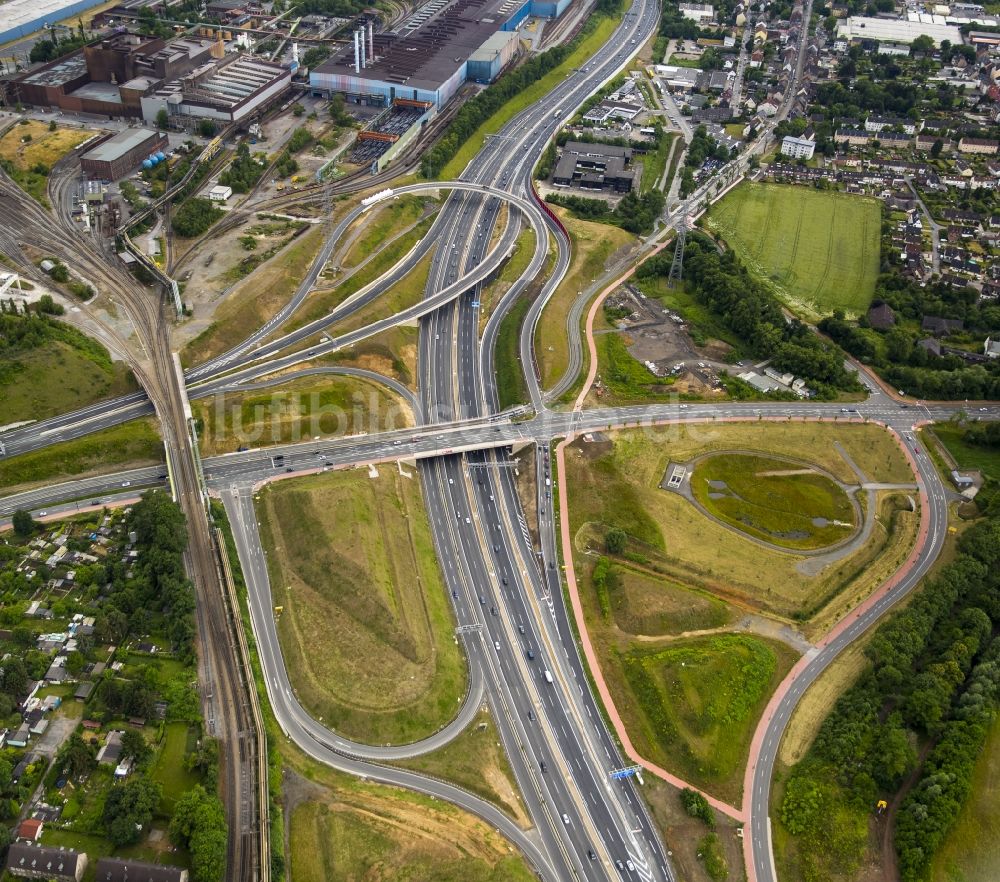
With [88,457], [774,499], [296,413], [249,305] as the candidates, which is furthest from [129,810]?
[774,499]

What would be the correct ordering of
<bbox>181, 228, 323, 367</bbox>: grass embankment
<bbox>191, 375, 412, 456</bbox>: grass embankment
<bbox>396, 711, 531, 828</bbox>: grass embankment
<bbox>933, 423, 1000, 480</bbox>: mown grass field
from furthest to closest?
<bbox>181, 228, 323, 367</bbox>: grass embankment, <bbox>933, 423, 1000, 480</bbox>: mown grass field, <bbox>191, 375, 412, 456</bbox>: grass embankment, <bbox>396, 711, 531, 828</bbox>: grass embankment

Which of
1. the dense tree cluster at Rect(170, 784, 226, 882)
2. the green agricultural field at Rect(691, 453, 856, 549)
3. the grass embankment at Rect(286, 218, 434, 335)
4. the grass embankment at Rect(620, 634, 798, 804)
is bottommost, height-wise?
the grass embankment at Rect(620, 634, 798, 804)

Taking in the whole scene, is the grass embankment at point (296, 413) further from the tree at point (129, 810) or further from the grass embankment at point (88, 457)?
the tree at point (129, 810)

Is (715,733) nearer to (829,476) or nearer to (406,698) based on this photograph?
(406,698)

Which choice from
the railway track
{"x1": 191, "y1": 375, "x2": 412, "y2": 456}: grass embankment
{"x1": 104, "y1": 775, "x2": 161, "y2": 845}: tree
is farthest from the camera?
{"x1": 191, "y1": 375, "x2": 412, "y2": 456}: grass embankment

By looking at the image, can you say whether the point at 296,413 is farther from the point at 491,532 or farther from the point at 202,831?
the point at 202,831

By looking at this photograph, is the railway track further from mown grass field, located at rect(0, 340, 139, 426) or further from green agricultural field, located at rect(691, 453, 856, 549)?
green agricultural field, located at rect(691, 453, 856, 549)

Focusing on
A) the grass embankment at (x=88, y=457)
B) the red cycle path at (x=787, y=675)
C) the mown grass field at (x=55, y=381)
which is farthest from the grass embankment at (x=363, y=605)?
the mown grass field at (x=55, y=381)

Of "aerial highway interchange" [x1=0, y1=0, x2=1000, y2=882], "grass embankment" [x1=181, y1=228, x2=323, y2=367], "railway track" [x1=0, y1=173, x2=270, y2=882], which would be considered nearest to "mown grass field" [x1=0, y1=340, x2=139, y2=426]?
"aerial highway interchange" [x1=0, y1=0, x2=1000, y2=882]
